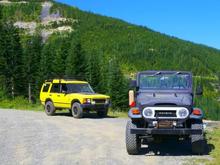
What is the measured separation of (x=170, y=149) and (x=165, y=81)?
205 cm

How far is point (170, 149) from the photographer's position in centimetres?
1212

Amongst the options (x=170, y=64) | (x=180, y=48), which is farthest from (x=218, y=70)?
(x=170, y=64)

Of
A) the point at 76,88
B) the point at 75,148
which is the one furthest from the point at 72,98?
the point at 75,148

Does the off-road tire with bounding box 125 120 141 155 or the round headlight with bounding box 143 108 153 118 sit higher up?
the round headlight with bounding box 143 108 153 118

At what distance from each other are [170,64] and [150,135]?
160140 millimetres

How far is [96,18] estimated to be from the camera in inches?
7702

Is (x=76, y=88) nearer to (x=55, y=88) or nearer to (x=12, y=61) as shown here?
(x=55, y=88)

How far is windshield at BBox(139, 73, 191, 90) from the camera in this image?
1281 cm

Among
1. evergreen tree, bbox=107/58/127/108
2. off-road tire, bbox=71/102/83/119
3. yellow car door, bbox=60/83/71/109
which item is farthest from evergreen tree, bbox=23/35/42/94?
off-road tire, bbox=71/102/83/119

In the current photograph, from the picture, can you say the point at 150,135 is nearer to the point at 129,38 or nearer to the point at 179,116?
the point at 179,116

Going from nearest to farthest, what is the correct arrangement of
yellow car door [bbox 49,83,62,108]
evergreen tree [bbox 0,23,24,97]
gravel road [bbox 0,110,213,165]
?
gravel road [bbox 0,110,213,165] → yellow car door [bbox 49,83,62,108] → evergreen tree [bbox 0,23,24,97]

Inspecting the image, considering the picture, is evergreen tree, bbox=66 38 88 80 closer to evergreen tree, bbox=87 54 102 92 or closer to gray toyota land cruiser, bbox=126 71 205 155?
evergreen tree, bbox=87 54 102 92

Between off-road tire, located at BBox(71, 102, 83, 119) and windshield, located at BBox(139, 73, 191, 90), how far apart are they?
9.33 meters

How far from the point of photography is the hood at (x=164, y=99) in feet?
36.5
